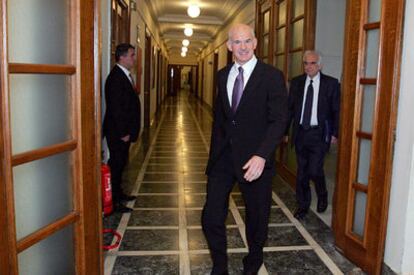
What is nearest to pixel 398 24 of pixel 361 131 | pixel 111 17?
pixel 361 131

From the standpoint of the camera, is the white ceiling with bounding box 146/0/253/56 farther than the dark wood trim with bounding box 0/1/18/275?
Yes

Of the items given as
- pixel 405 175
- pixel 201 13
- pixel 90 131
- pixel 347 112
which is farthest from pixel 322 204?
pixel 201 13

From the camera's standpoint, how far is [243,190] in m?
2.52

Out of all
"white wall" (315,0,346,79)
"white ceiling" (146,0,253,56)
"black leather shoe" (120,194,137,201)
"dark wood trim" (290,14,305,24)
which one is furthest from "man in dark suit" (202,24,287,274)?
"white ceiling" (146,0,253,56)

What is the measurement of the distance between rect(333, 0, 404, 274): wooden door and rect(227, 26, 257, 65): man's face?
838 millimetres

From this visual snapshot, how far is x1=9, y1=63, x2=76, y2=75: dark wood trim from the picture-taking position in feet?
5.72

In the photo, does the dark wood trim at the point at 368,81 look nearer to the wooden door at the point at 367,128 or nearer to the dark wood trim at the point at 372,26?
the wooden door at the point at 367,128

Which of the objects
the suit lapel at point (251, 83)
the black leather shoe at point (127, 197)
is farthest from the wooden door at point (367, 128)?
the black leather shoe at point (127, 197)

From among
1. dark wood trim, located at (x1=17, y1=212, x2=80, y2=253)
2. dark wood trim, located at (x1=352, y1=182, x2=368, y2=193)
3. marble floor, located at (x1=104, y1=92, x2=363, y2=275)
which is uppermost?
dark wood trim, located at (x1=352, y1=182, x2=368, y2=193)

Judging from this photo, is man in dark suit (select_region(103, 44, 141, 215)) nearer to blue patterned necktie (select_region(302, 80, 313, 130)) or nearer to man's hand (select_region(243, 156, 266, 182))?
blue patterned necktie (select_region(302, 80, 313, 130))

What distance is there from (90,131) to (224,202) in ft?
2.84

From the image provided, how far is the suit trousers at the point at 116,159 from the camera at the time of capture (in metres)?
3.88

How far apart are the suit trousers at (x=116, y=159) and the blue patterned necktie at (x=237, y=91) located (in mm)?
1693

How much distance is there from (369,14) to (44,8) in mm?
2060
